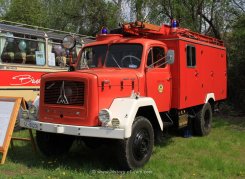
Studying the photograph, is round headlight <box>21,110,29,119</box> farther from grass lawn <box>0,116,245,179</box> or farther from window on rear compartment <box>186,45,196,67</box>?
window on rear compartment <box>186,45,196,67</box>

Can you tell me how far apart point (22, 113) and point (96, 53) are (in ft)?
6.38

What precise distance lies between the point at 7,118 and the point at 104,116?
223 cm

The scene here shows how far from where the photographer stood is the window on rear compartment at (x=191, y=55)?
32.0ft

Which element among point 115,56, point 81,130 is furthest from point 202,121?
point 81,130

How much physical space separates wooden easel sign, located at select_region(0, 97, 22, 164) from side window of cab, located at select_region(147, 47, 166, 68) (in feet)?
8.71

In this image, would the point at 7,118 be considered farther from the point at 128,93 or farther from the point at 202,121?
the point at 202,121

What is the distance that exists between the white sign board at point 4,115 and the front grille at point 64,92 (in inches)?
34.4

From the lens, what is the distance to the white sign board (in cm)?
783

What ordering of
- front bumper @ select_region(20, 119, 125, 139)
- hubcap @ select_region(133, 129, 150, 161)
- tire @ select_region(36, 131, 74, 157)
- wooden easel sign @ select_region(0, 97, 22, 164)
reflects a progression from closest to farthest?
front bumper @ select_region(20, 119, 125, 139) → hubcap @ select_region(133, 129, 150, 161) → wooden easel sign @ select_region(0, 97, 22, 164) → tire @ select_region(36, 131, 74, 157)

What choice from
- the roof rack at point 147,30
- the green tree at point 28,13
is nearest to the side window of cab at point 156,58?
the roof rack at point 147,30

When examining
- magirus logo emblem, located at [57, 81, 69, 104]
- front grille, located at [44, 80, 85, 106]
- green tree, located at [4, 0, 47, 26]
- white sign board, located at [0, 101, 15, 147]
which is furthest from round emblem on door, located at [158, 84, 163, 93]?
green tree, located at [4, 0, 47, 26]

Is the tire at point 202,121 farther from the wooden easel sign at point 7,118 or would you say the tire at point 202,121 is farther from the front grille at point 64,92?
the wooden easel sign at point 7,118

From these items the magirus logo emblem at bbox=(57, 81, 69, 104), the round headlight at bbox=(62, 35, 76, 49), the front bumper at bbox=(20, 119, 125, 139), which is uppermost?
the round headlight at bbox=(62, 35, 76, 49)

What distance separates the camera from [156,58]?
343 inches
